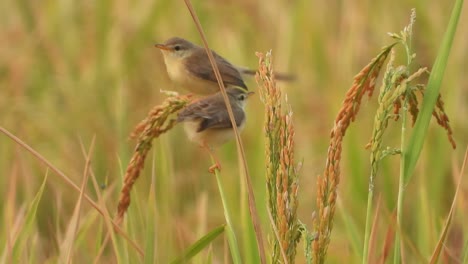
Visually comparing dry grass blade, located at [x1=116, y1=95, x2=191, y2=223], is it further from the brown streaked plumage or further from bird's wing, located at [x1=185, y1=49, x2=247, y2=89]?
bird's wing, located at [x1=185, y1=49, x2=247, y2=89]

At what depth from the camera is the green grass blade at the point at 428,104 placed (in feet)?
6.35

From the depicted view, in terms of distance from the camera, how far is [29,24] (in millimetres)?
6254

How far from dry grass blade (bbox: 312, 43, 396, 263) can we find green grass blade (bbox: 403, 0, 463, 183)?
0.34ft

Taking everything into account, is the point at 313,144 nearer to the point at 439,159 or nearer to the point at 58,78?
the point at 439,159

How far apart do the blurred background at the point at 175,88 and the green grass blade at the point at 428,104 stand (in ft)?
7.15

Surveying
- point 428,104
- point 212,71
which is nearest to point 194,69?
point 212,71

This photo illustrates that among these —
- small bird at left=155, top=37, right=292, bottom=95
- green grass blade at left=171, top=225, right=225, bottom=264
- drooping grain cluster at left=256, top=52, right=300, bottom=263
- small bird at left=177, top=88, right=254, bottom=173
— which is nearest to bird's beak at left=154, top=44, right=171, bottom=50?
small bird at left=155, top=37, right=292, bottom=95

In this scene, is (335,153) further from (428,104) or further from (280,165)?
(428,104)

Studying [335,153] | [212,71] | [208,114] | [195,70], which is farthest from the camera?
[212,71]

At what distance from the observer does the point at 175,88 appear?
464 cm

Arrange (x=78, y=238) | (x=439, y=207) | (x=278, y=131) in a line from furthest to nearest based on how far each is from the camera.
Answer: (x=439, y=207) < (x=78, y=238) < (x=278, y=131)

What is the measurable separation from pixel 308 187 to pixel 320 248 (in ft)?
10.4

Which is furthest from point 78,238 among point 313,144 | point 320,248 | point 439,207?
point 313,144

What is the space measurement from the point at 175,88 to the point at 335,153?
2820 mm
